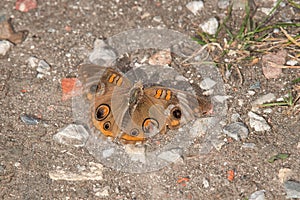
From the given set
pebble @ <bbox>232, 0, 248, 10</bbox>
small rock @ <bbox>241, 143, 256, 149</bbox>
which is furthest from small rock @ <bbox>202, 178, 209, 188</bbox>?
pebble @ <bbox>232, 0, 248, 10</bbox>

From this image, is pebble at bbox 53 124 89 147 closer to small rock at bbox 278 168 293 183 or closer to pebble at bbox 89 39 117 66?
pebble at bbox 89 39 117 66

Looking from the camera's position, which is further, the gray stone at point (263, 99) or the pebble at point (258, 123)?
the gray stone at point (263, 99)

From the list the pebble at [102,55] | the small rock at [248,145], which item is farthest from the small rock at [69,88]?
the small rock at [248,145]

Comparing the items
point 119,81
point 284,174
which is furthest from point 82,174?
point 284,174

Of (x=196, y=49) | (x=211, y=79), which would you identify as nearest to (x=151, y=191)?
(x=211, y=79)

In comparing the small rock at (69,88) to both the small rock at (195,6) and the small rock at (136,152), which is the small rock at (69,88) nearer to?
the small rock at (136,152)

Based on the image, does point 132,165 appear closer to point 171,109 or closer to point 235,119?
point 171,109
